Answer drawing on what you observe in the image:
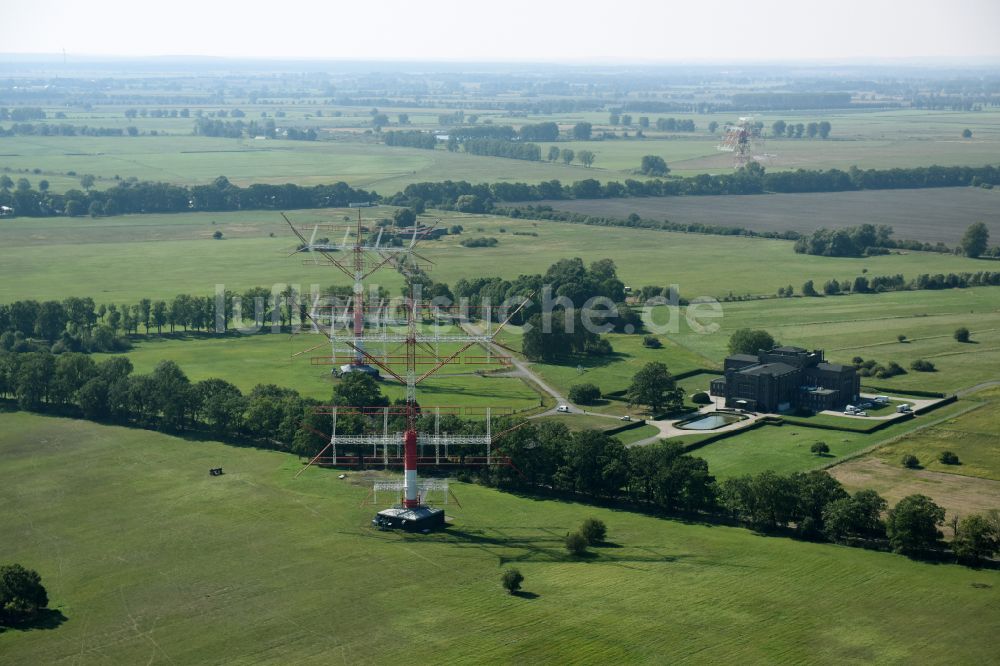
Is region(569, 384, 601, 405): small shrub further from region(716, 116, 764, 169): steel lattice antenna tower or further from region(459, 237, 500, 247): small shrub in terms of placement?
region(716, 116, 764, 169): steel lattice antenna tower

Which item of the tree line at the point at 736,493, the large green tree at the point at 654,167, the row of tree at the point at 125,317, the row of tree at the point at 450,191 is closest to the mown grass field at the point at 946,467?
the tree line at the point at 736,493

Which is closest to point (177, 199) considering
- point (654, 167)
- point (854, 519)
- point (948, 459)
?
point (654, 167)

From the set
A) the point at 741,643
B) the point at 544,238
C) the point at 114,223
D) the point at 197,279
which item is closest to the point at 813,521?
the point at 741,643

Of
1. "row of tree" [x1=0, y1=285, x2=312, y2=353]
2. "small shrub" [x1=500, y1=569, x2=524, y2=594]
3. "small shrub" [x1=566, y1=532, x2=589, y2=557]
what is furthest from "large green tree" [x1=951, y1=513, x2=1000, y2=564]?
"row of tree" [x1=0, y1=285, x2=312, y2=353]

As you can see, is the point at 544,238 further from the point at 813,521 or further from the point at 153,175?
the point at 813,521

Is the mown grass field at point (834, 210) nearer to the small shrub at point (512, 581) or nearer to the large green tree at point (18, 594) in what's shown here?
the small shrub at point (512, 581)

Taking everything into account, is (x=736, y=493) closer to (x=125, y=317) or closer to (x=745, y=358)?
(x=745, y=358)
